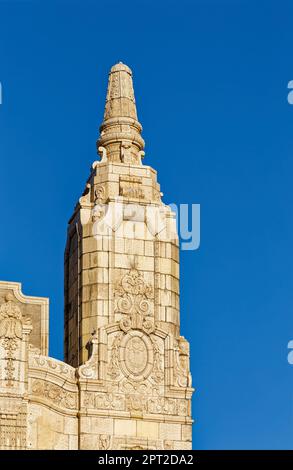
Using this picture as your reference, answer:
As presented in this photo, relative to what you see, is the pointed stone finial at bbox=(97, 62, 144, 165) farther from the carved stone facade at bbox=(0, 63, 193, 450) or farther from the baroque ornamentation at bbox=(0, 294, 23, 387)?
the baroque ornamentation at bbox=(0, 294, 23, 387)

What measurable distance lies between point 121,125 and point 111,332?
7.33 meters

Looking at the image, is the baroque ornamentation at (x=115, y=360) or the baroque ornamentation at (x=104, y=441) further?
the baroque ornamentation at (x=115, y=360)

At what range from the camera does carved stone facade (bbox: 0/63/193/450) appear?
67.4m

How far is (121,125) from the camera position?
72.4 meters

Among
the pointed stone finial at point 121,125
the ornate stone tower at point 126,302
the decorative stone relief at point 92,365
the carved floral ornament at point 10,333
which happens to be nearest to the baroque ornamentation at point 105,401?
the ornate stone tower at point 126,302

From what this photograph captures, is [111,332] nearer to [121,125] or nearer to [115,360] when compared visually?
[115,360]

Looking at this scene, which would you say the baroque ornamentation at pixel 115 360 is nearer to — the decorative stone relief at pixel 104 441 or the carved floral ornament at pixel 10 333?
the decorative stone relief at pixel 104 441

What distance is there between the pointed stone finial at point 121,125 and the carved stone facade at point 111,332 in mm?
33

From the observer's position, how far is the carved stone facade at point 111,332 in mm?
67375

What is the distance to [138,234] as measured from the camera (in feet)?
232

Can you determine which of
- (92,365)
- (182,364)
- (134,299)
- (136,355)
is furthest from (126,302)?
(182,364)

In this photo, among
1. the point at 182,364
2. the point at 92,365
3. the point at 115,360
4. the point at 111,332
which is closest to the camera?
the point at 92,365

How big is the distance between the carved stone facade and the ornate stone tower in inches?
1.2
